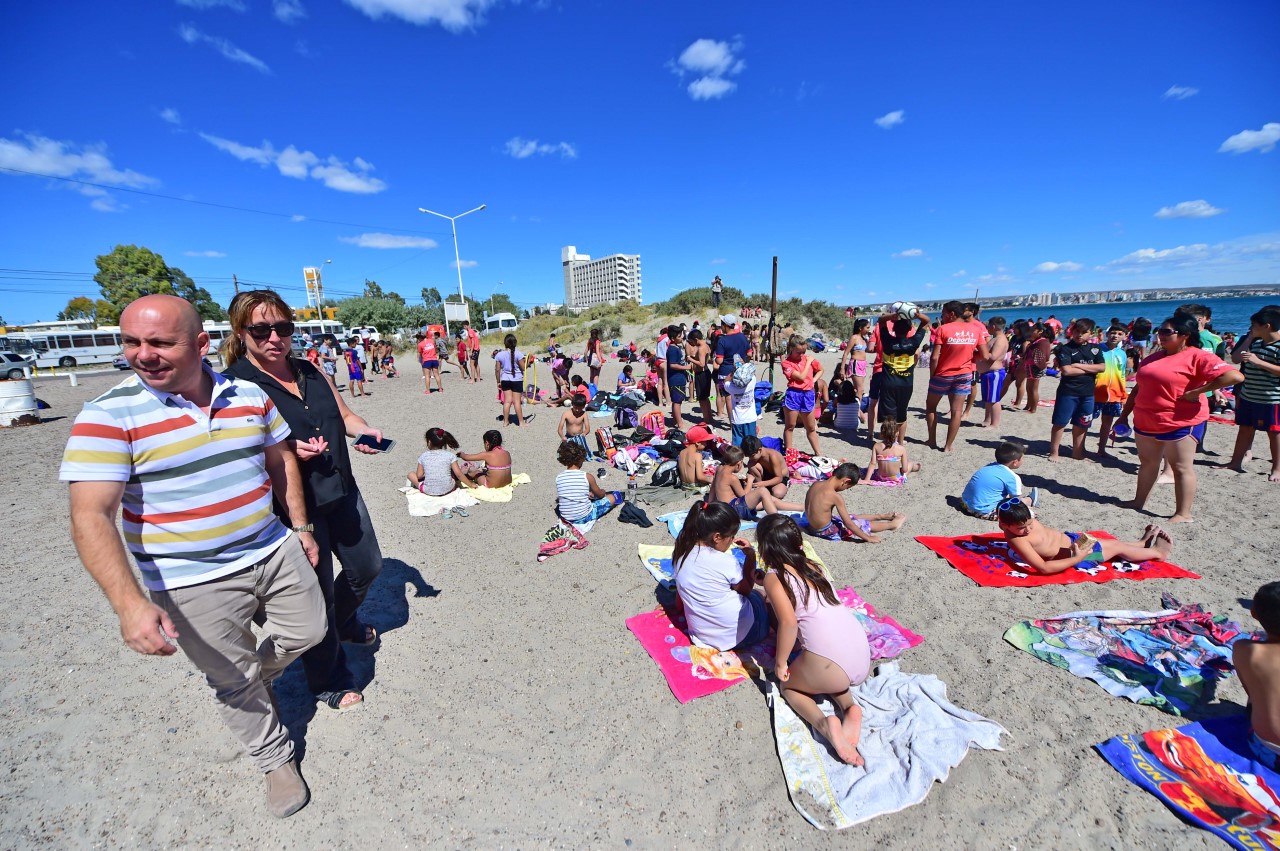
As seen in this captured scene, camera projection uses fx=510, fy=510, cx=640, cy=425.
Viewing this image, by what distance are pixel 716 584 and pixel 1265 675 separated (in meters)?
2.52

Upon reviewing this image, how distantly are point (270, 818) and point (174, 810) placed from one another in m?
0.48

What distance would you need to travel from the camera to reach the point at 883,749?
102 inches

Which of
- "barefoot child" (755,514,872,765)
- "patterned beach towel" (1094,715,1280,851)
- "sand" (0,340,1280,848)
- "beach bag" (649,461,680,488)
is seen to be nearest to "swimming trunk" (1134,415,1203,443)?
"sand" (0,340,1280,848)

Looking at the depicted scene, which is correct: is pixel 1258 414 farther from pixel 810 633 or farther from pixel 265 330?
pixel 265 330

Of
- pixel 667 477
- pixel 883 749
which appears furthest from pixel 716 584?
pixel 667 477

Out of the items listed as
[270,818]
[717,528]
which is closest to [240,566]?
[270,818]

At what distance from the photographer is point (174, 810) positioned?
7.84 feet

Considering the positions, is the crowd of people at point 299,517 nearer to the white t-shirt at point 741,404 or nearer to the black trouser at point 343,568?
the black trouser at point 343,568

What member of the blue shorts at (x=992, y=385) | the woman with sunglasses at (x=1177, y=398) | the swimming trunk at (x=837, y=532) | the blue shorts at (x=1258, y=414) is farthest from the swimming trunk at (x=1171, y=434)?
the blue shorts at (x=992, y=385)

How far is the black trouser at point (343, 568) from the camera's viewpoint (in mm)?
2811

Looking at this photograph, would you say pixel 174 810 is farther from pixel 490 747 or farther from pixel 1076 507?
pixel 1076 507

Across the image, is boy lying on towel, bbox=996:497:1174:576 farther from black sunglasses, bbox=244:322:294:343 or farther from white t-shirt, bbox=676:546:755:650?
black sunglasses, bbox=244:322:294:343

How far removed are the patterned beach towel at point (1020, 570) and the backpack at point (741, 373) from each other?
305 centimetres

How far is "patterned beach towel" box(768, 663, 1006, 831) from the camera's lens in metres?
2.35
